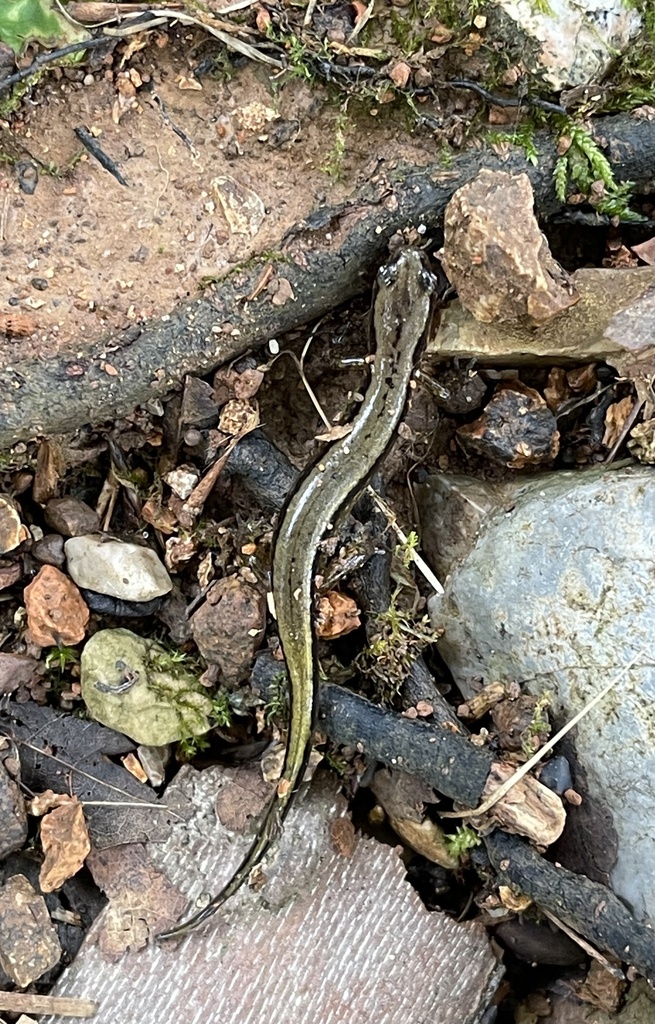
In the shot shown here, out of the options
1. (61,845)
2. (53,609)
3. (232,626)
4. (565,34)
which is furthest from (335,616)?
(565,34)

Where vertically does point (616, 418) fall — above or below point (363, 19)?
below

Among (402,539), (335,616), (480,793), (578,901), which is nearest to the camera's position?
(578,901)

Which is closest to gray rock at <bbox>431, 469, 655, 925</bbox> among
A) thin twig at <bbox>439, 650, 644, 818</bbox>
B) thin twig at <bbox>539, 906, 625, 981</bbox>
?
thin twig at <bbox>439, 650, 644, 818</bbox>

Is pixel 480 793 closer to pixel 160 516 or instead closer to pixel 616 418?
pixel 616 418

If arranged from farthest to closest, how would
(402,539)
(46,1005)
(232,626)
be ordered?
(402,539)
(232,626)
(46,1005)

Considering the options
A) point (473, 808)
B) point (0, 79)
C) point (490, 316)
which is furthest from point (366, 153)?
point (473, 808)

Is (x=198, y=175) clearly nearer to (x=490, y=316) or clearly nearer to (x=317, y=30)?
(x=317, y=30)

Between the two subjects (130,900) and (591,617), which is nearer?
(591,617)
